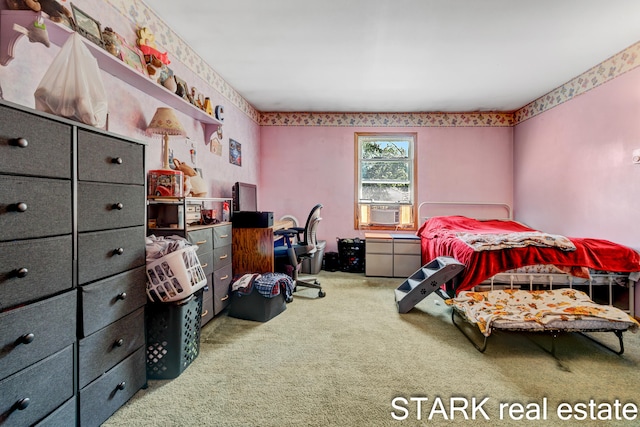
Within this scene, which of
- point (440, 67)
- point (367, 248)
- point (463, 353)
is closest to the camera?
point (463, 353)

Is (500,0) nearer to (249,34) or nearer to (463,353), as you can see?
(249,34)

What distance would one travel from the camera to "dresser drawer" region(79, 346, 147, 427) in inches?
48.6

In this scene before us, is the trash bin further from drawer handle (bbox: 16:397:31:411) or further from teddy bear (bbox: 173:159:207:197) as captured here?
drawer handle (bbox: 16:397:31:411)

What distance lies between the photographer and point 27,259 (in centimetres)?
100

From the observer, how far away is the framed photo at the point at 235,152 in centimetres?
366

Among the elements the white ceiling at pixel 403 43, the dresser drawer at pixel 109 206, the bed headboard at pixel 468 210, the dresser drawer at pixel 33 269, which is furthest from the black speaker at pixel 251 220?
the bed headboard at pixel 468 210

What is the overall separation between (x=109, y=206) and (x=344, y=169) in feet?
12.3

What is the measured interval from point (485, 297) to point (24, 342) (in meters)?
2.63

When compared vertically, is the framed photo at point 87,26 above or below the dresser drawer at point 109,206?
above

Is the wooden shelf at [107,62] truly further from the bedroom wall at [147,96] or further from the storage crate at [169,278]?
the storage crate at [169,278]

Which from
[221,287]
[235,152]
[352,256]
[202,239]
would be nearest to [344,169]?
[352,256]

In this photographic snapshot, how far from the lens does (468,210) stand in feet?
15.2

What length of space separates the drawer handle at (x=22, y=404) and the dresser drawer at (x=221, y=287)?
1394 millimetres

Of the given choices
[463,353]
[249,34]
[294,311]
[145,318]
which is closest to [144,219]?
[145,318]
